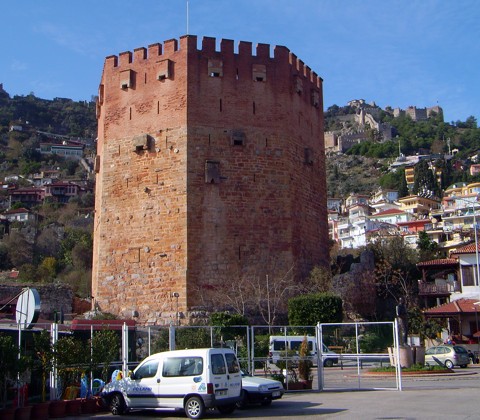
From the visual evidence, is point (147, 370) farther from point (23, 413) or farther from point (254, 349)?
point (254, 349)

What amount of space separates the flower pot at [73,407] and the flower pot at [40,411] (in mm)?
583

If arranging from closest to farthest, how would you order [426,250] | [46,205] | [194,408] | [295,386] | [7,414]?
[7,414], [194,408], [295,386], [426,250], [46,205]

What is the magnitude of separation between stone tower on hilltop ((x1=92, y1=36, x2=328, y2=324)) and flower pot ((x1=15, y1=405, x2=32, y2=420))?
13882mm

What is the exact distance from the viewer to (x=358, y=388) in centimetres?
1719

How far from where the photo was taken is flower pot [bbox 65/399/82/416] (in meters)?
13.5

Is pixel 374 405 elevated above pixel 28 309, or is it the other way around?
pixel 28 309

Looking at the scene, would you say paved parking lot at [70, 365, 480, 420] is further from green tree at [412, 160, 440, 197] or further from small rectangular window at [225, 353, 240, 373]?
green tree at [412, 160, 440, 197]

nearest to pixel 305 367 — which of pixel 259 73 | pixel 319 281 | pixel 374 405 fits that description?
pixel 374 405

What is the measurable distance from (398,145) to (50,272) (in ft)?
354

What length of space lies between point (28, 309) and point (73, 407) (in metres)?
2.53

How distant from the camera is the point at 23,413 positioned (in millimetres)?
12156

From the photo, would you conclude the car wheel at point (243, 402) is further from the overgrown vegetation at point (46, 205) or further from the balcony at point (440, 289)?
the overgrown vegetation at point (46, 205)

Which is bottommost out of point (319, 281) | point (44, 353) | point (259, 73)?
point (44, 353)

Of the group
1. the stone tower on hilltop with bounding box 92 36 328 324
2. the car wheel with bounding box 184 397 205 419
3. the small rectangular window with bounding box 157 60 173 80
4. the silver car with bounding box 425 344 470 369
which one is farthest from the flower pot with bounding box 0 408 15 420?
the small rectangular window with bounding box 157 60 173 80
